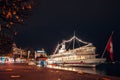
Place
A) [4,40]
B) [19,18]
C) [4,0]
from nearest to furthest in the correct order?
[4,0]
[19,18]
[4,40]

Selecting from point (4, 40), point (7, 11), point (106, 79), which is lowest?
point (106, 79)

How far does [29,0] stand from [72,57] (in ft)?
417

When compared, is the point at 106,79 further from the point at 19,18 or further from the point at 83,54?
the point at 83,54

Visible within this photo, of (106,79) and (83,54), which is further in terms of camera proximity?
(83,54)

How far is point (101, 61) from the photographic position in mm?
126750

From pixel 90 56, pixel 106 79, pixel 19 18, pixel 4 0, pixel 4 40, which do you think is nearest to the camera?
Result: pixel 4 0

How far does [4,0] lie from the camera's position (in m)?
6.56

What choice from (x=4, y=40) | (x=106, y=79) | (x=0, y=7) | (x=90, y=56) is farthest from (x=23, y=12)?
(x=90, y=56)

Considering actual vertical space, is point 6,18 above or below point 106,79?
above

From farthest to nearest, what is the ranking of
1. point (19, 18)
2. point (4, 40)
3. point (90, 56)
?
point (90, 56) → point (4, 40) → point (19, 18)

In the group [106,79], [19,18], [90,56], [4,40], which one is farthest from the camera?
[90,56]

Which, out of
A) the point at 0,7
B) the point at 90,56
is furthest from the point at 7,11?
the point at 90,56

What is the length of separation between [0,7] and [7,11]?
0.62 feet

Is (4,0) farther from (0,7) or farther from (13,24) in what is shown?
(13,24)
